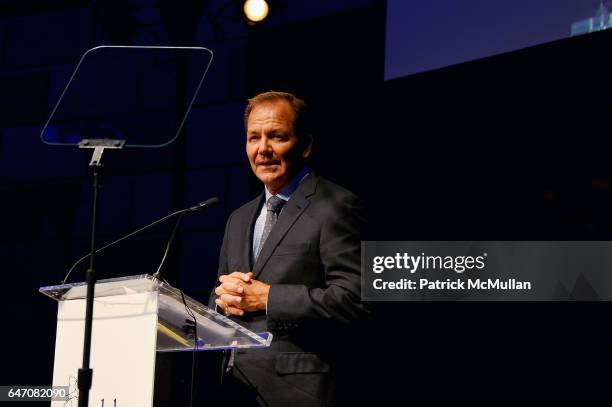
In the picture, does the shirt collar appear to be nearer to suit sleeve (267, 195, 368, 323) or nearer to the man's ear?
the man's ear

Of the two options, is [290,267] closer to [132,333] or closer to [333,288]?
[333,288]

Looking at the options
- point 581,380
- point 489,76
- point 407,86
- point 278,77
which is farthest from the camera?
point 278,77

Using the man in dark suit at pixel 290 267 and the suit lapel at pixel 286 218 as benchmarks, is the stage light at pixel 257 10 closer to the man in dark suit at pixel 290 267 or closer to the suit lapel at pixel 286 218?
the man in dark suit at pixel 290 267

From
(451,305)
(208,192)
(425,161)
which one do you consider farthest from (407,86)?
(208,192)

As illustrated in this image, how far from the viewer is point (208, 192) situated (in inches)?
176

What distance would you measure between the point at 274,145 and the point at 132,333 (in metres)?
0.83

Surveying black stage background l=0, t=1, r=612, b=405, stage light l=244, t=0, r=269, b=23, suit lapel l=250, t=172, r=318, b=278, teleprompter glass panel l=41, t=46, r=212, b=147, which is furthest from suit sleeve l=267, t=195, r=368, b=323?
stage light l=244, t=0, r=269, b=23

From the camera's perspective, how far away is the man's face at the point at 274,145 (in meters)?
2.33

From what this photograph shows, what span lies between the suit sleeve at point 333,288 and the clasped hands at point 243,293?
29 mm

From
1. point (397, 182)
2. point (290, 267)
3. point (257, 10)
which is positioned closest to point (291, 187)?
point (290, 267)

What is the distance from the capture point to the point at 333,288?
2051 mm

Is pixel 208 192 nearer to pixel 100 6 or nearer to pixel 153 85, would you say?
pixel 153 85

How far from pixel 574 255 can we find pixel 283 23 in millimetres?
2203

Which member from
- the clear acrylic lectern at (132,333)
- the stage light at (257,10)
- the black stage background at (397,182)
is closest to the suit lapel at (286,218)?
the clear acrylic lectern at (132,333)
